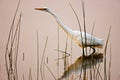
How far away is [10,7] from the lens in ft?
5.61

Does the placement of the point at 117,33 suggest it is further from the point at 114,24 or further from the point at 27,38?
the point at 27,38

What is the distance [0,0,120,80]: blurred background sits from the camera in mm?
1658

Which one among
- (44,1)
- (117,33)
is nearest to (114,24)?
(117,33)

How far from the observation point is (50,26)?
1688 millimetres

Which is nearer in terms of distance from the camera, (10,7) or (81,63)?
(81,63)

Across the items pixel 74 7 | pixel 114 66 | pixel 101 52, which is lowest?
pixel 114 66

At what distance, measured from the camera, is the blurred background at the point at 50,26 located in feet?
5.44

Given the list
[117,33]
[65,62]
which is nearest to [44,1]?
[65,62]

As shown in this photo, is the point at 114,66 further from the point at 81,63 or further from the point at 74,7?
the point at 74,7

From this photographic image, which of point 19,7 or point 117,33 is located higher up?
point 19,7

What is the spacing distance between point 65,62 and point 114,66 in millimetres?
375

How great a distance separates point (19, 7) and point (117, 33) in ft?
2.45

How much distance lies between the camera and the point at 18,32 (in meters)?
1.64

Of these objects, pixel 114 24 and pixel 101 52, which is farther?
pixel 114 24
